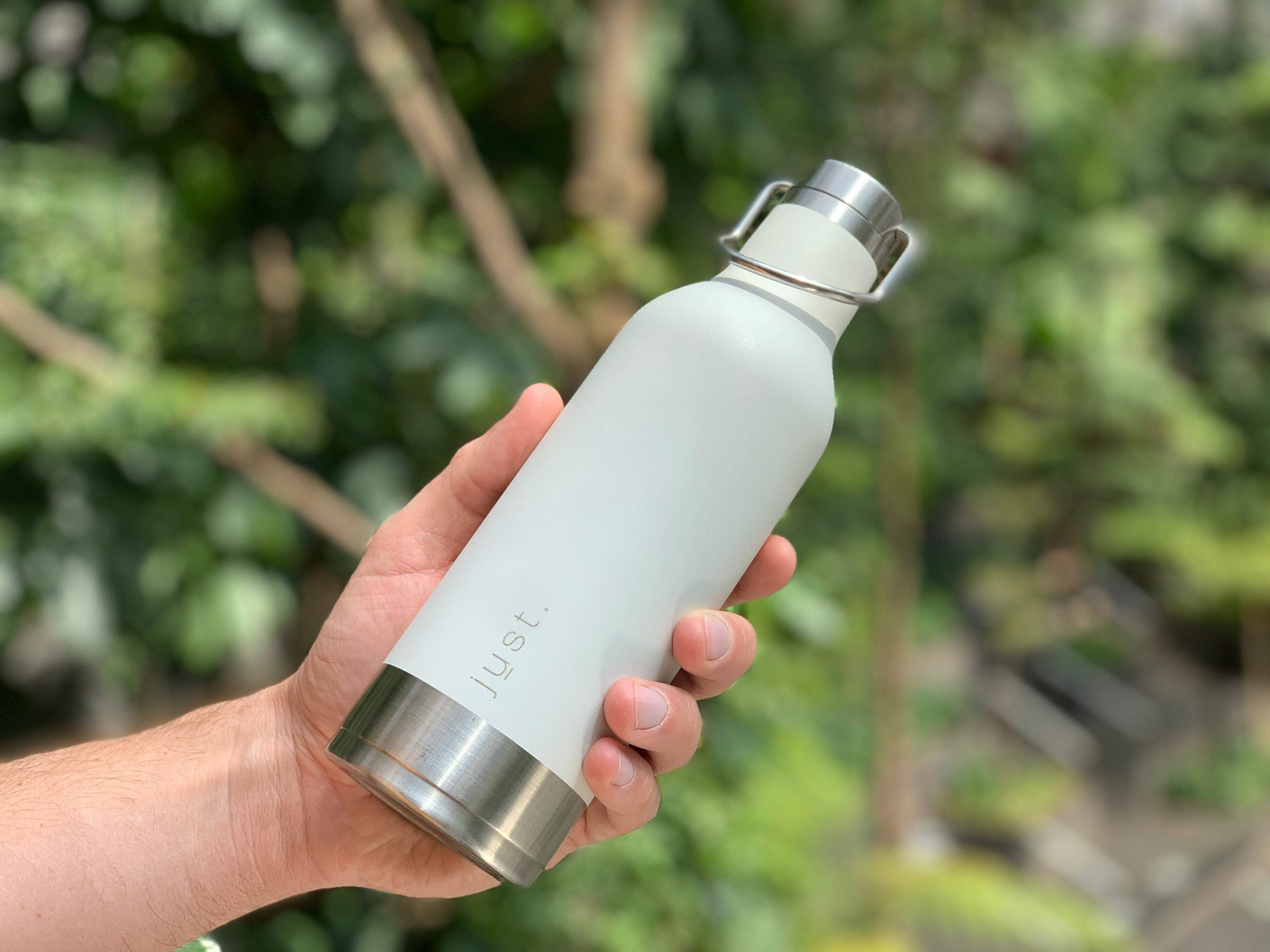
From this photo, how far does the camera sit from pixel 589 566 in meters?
0.61

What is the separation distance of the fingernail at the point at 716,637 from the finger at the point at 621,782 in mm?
76

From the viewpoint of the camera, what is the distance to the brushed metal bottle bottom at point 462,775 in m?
0.60

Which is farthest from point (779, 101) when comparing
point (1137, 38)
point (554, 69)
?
point (1137, 38)

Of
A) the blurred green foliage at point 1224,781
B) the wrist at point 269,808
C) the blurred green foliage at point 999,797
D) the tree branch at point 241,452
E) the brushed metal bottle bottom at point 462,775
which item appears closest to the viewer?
the brushed metal bottle bottom at point 462,775

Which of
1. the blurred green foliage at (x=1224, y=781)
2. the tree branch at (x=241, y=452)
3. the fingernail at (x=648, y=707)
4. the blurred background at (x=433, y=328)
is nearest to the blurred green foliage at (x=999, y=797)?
the blurred green foliage at (x=1224, y=781)

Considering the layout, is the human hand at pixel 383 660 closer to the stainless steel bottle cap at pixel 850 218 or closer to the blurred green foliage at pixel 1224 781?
the stainless steel bottle cap at pixel 850 218

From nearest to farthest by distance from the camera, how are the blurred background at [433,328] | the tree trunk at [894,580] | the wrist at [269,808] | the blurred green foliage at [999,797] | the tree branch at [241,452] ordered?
the wrist at [269,808], the tree branch at [241,452], the blurred background at [433,328], the tree trunk at [894,580], the blurred green foliage at [999,797]

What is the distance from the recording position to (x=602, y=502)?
0.61m

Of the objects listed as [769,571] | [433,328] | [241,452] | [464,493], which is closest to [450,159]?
[433,328]

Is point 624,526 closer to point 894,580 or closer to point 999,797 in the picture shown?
point 894,580

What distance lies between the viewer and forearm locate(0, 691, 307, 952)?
2.26 feet

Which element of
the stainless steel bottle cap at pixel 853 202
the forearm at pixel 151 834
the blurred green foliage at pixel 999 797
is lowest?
the blurred green foliage at pixel 999 797

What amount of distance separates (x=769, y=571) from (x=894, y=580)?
2.82 m

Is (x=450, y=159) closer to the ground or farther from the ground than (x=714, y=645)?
closer to the ground
